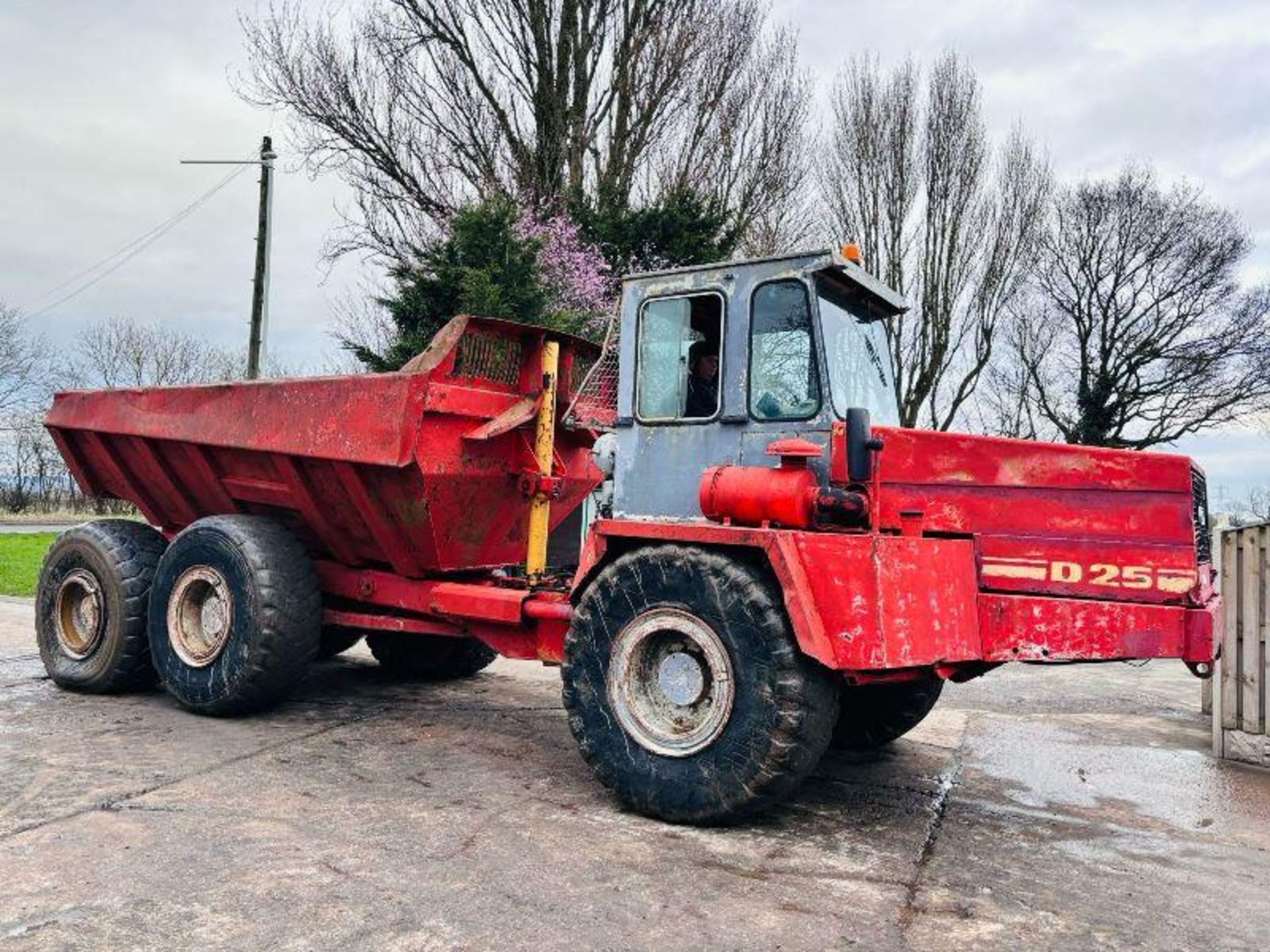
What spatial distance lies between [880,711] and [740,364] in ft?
7.29

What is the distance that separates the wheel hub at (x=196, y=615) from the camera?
574 centimetres

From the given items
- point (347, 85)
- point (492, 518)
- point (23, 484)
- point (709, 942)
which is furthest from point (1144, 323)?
point (23, 484)

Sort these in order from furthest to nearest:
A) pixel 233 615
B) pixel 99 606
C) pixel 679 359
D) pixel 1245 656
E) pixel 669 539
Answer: pixel 99 606, pixel 1245 656, pixel 233 615, pixel 679 359, pixel 669 539

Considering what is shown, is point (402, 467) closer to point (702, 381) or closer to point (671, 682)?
point (702, 381)

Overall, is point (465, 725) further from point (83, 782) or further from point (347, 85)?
point (347, 85)

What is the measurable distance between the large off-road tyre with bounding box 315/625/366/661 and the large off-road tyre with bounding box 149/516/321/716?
1161 millimetres

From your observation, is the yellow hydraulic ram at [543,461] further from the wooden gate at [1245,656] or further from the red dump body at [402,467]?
the wooden gate at [1245,656]

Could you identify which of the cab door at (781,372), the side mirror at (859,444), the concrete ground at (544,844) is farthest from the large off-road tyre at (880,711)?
Result: the side mirror at (859,444)

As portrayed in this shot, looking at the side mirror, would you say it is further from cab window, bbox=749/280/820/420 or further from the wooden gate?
the wooden gate

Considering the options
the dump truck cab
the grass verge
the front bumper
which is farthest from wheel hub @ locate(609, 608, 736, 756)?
the grass verge

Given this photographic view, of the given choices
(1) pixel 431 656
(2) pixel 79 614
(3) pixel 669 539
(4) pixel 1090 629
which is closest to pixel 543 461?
(3) pixel 669 539

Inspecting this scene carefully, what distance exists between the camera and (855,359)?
4570mm

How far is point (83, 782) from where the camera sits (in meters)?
4.39

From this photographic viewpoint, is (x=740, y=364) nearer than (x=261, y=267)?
Yes
